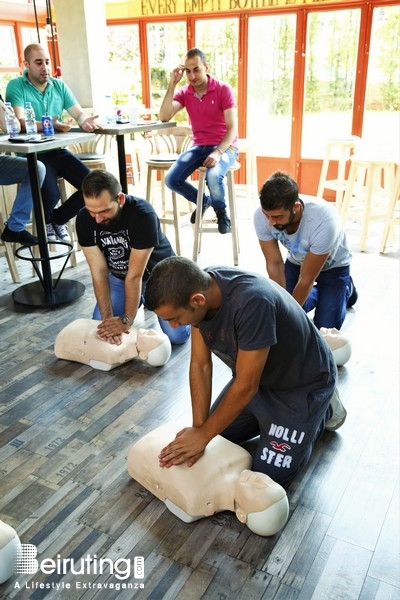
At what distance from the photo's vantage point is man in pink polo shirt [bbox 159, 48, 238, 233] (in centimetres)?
369

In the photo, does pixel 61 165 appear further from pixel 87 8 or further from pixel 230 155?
pixel 87 8

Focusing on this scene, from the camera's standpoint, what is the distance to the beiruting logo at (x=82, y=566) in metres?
1.48

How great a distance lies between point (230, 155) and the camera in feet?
12.5

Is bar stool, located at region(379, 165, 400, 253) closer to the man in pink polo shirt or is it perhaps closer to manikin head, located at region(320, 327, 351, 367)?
the man in pink polo shirt

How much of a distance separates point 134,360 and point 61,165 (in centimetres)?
157

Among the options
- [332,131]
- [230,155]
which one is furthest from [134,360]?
[332,131]

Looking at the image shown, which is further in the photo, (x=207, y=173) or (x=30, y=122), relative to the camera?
(x=207, y=173)

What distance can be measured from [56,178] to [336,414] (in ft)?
7.80

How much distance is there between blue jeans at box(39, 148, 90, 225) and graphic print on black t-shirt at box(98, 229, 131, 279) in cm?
97

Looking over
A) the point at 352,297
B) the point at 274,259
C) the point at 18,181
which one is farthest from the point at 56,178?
the point at 352,297

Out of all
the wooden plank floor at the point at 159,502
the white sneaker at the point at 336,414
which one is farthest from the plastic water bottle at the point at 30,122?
the white sneaker at the point at 336,414

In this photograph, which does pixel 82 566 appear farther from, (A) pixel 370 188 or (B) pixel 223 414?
(A) pixel 370 188

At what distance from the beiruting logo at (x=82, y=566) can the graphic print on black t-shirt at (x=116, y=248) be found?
141cm

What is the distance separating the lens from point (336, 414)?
2.00 meters
